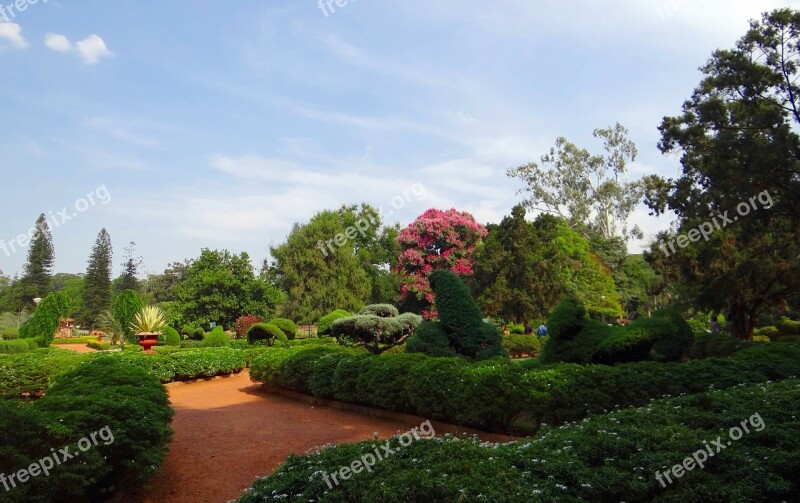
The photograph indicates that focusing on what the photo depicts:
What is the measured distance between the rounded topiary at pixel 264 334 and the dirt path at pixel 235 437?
8957 millimetres

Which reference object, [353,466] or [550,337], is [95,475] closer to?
[353,466]

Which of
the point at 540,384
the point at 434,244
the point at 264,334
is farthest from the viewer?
the point at 434,244

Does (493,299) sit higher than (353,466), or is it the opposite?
(493,299)

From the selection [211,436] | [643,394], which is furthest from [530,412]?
[211,436]

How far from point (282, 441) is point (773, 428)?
587 centimetres

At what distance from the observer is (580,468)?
356 centimetres

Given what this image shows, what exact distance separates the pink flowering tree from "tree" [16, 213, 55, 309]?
140 ft

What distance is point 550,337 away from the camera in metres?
9.63

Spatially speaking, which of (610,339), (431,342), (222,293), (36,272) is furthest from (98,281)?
(610,339)

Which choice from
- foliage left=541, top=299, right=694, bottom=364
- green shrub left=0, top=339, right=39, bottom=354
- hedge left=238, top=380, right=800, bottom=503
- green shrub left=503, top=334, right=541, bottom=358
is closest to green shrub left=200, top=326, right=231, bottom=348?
green shrub left=0, top=339, right=39, bottom=354

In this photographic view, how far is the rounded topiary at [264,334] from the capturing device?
21156 millimetres

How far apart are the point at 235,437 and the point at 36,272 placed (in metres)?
59.2

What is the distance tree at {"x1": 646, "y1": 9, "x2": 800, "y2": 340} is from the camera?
12117mm

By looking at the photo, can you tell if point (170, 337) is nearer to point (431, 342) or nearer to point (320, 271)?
point (320, 271)
